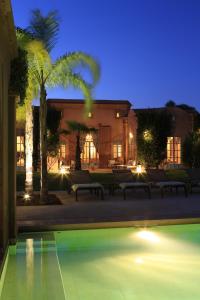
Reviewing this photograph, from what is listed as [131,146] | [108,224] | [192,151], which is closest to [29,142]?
[108,224]

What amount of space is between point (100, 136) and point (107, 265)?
2620 centimetres

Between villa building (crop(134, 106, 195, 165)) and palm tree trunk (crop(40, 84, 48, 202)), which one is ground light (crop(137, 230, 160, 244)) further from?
villa building (crop(134, 106, 195, 165))

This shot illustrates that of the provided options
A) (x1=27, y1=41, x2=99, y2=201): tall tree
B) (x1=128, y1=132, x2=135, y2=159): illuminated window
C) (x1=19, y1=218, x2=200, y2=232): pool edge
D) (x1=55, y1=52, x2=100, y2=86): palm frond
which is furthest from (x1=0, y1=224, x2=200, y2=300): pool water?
(x1=128, y1=132, x2=135, y2=159): illuminated window

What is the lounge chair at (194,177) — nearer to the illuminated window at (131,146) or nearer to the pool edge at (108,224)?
the pool edge at (108,224)

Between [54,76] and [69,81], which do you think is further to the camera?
[69,81]

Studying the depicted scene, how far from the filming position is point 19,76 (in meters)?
7.06

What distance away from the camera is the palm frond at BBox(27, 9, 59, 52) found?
12.1 metres

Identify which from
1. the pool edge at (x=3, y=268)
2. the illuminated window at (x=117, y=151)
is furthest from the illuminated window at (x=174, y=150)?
the pool edge at (x=3, y=268)

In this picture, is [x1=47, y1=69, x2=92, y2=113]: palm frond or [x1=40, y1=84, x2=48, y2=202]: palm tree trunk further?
[x1=47, y1=69, x2=92, y2=113]: palm frond

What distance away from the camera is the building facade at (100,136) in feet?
106

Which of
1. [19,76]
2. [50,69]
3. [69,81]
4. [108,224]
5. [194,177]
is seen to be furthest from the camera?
[194,177]

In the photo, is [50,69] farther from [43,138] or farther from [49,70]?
[43,138]

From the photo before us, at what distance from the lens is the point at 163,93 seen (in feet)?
263

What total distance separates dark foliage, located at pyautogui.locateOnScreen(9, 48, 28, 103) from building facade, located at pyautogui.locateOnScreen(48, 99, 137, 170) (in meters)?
24.5
